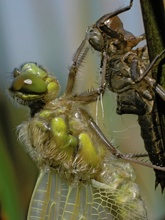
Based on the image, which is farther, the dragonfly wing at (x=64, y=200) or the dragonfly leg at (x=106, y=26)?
the dragonfly wing at (x=64, y=200)

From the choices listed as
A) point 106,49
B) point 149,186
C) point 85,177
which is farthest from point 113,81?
point 149,186

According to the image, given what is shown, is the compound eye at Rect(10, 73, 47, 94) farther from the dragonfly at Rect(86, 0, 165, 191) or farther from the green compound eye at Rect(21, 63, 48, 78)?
the dragonfly at Rect(86, 0, 165, 191)

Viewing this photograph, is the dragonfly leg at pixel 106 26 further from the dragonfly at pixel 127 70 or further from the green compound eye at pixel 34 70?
the green compound eye at pixel 34 70

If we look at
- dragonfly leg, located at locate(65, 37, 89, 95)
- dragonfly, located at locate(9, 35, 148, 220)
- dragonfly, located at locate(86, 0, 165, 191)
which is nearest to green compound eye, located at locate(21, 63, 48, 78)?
dragonfly, located at locate(9, 35, 148, 220)

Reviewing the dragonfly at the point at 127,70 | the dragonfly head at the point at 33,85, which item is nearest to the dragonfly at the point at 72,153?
the dragonfly head at the point at 33,85

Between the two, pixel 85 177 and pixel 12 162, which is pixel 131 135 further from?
pixel 12 162
